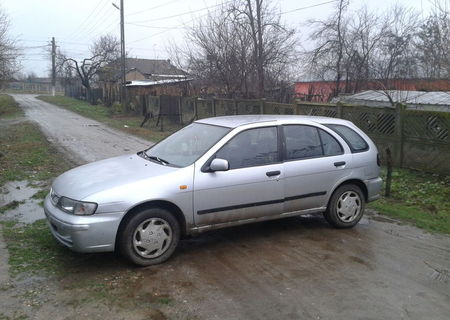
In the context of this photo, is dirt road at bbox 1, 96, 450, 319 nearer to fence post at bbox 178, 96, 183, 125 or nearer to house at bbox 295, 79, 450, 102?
house at bbox 295, 79, 450, 102

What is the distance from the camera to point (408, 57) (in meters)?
25.3

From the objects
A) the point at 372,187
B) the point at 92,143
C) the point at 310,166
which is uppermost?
the point at 310,166

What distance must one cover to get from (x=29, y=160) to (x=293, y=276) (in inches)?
345

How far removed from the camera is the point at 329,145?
5.88 metres

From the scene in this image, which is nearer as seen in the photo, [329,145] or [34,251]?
[34,251]

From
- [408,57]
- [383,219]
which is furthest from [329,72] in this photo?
[383,219]

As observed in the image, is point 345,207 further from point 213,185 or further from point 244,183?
point 213,185

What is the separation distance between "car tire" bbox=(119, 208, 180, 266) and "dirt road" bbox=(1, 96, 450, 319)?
132mm

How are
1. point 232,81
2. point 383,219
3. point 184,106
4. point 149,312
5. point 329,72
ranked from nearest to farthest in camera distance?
point 149,312
point 383,219
point 232,81
point 184,106
point 329,72

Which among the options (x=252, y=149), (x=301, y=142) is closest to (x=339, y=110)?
(x=301, y=142)

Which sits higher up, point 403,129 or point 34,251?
point 403,129

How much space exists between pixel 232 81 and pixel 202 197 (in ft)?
50.3

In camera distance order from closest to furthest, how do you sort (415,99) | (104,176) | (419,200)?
(104,176), (419,200), (415,99)

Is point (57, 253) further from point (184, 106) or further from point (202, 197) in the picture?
point (184, 106)
